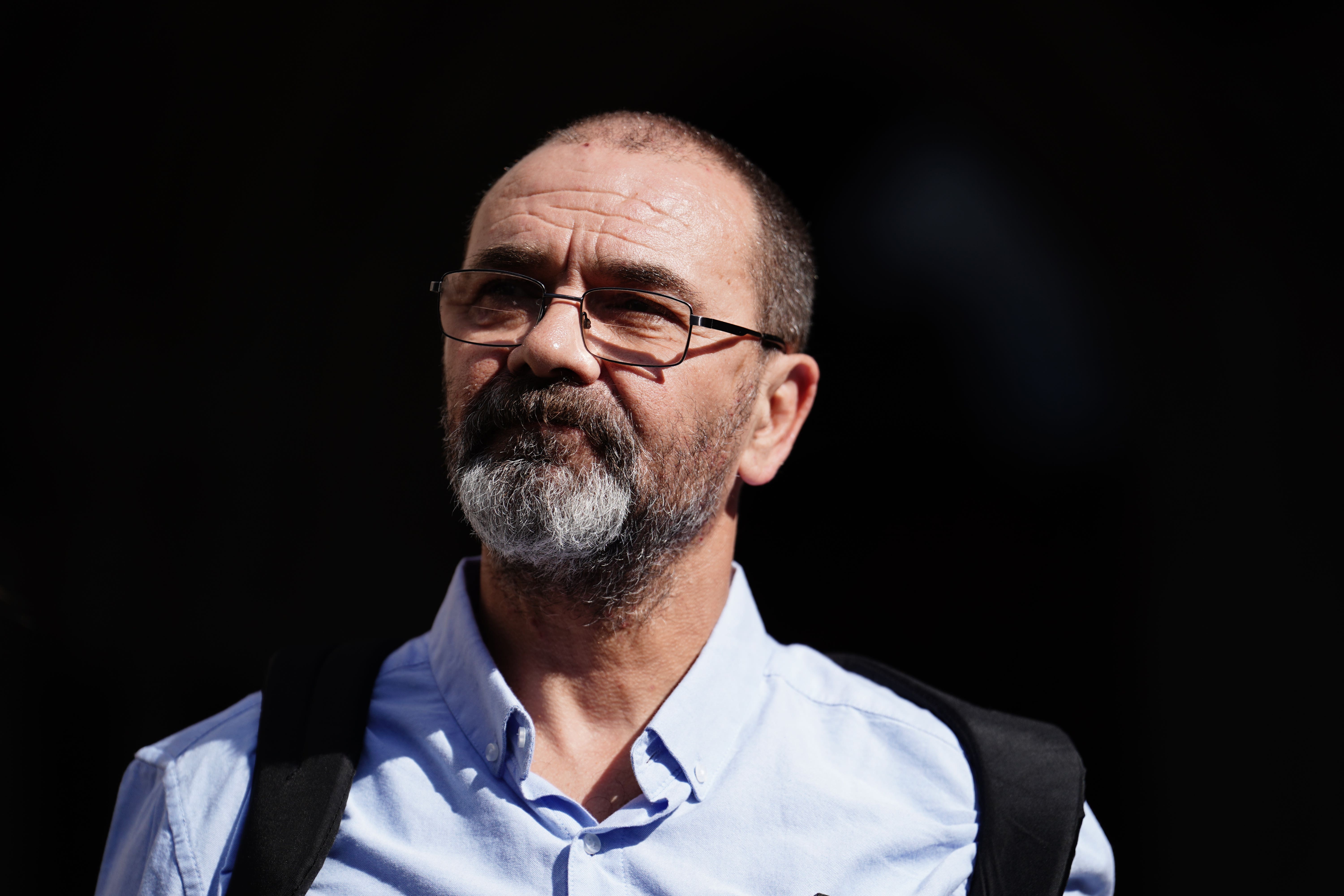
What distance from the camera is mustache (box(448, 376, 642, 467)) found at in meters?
1.56

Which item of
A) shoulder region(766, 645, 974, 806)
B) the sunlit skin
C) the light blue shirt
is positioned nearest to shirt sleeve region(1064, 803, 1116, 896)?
the light blue shirt

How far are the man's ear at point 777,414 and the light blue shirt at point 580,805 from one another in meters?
0.38

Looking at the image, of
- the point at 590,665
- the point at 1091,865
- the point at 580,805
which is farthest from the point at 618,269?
the point at 1091,865

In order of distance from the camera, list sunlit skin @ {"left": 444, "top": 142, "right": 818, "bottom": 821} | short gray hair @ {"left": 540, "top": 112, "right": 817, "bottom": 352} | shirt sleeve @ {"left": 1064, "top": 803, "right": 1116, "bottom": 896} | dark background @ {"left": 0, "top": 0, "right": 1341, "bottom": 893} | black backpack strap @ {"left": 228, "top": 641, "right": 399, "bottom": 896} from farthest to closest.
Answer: dark background @ {"left": 0, "top": 0, "right": 1341, "bottom": 893}, short gray hair @ {"left": 540, "top": 112, "right": 817, "bottom": 352}, shirt sleeve @ {"left": 1064, "top": 803, "right": 1116, "bottom": 896}, sunlit skin @ {"left": 444, "top": 142, "right": 818, "bottom": 821}, black backpack strap @ {"left": 228, "top": 641, "right": 399, "bottom": 896}

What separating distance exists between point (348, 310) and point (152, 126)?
961mm

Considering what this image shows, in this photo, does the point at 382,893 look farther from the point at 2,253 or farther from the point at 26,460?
the point at 2,253

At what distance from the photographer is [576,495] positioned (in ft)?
5.06

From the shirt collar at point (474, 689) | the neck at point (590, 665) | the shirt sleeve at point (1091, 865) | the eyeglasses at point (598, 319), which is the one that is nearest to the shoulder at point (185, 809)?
the shirt collar at point (474, 689)

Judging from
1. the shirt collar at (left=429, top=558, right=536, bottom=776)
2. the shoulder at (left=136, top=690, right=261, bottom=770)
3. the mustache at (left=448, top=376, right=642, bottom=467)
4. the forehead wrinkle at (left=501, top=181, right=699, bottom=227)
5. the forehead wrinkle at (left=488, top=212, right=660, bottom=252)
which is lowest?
the shoulder at (left=136, top=690, right=261, bottom=770)

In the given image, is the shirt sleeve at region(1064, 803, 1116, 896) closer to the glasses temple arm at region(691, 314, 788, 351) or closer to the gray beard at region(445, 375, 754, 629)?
the gray beard at region(445, 375, 754, 629)

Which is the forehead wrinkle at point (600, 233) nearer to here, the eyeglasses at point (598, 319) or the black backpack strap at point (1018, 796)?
the eyeglasses at point (598, 319)

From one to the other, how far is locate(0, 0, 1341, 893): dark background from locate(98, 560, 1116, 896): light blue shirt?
1.53 m

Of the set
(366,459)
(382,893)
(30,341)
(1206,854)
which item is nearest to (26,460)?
(30,341)

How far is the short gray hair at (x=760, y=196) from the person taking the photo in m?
1.81
